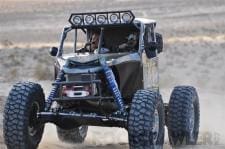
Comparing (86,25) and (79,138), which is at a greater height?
(86,25)

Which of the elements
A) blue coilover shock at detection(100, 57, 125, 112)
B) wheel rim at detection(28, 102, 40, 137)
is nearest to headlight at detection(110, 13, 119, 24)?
blue coilover shock at detection(100, 57, 125, 112)

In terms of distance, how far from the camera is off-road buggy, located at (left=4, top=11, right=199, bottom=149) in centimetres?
883

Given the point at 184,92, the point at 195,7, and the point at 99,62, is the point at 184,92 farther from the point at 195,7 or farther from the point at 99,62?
the point at 195,7

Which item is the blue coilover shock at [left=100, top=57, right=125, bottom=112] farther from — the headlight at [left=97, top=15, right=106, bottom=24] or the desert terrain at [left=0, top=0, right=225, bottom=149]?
the desert terrain at [left=0, top=0, right=225, bottom=149]

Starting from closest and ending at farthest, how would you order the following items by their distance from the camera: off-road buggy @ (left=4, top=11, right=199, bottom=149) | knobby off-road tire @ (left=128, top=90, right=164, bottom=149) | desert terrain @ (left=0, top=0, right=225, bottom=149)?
knobby off-road tire @ (left=128, top=90, right=164, bottom=149)
off-road buggy @ (left=4, top=11, right=199, bottom=149)
desert terrain @ (left=0, top=0, right=225, bottom=149)

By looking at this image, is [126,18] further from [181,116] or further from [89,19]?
[181,116]

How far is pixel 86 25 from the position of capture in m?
10.3

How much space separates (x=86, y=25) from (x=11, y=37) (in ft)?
104

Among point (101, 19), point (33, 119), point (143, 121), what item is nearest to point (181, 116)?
point (101, 19)

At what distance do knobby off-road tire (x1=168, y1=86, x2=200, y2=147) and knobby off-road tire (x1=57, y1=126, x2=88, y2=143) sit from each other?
197 cm

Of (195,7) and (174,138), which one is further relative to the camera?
(195,7)

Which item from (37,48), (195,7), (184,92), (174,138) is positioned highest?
(195,7)

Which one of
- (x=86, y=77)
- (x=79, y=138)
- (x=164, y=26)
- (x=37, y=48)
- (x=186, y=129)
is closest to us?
(x=86, y=77)

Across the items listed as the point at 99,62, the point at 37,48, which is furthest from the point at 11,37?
the point at 99,62
